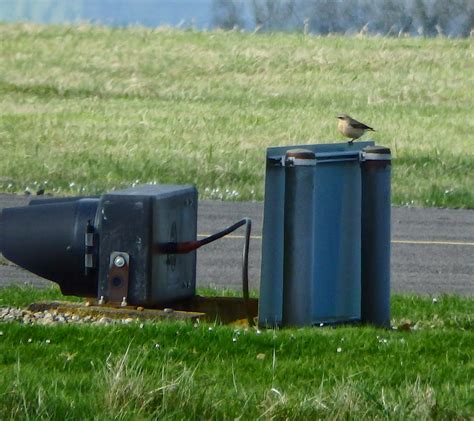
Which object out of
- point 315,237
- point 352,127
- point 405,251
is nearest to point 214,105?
point 352,127

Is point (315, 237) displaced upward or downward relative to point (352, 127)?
downward

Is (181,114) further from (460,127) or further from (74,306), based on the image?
(74,306)

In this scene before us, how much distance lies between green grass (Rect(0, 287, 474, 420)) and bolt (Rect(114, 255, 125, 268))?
426 millimetres

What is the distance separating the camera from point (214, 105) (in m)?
27.7

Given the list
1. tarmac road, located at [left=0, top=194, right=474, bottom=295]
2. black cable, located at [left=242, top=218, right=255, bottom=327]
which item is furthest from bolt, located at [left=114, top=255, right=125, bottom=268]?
tarmac road, located at [left=0, top=194, right=474, bottom=295]

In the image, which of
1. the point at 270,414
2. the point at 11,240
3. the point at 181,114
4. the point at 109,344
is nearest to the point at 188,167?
the point at 181,114

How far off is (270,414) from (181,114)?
20.6 m

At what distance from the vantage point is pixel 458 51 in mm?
34812

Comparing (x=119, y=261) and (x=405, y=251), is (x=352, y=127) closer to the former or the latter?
(x=405, y=251)

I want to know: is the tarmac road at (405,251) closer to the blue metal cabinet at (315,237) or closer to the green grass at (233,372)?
the blue metal cabinet at (315,237)

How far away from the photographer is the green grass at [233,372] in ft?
18.7

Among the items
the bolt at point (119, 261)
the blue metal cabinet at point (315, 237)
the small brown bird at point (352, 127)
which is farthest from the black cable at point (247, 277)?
the small brown bird at point (352, 127)

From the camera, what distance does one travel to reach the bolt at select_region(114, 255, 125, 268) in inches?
307

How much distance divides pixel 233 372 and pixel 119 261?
5.03 feet
